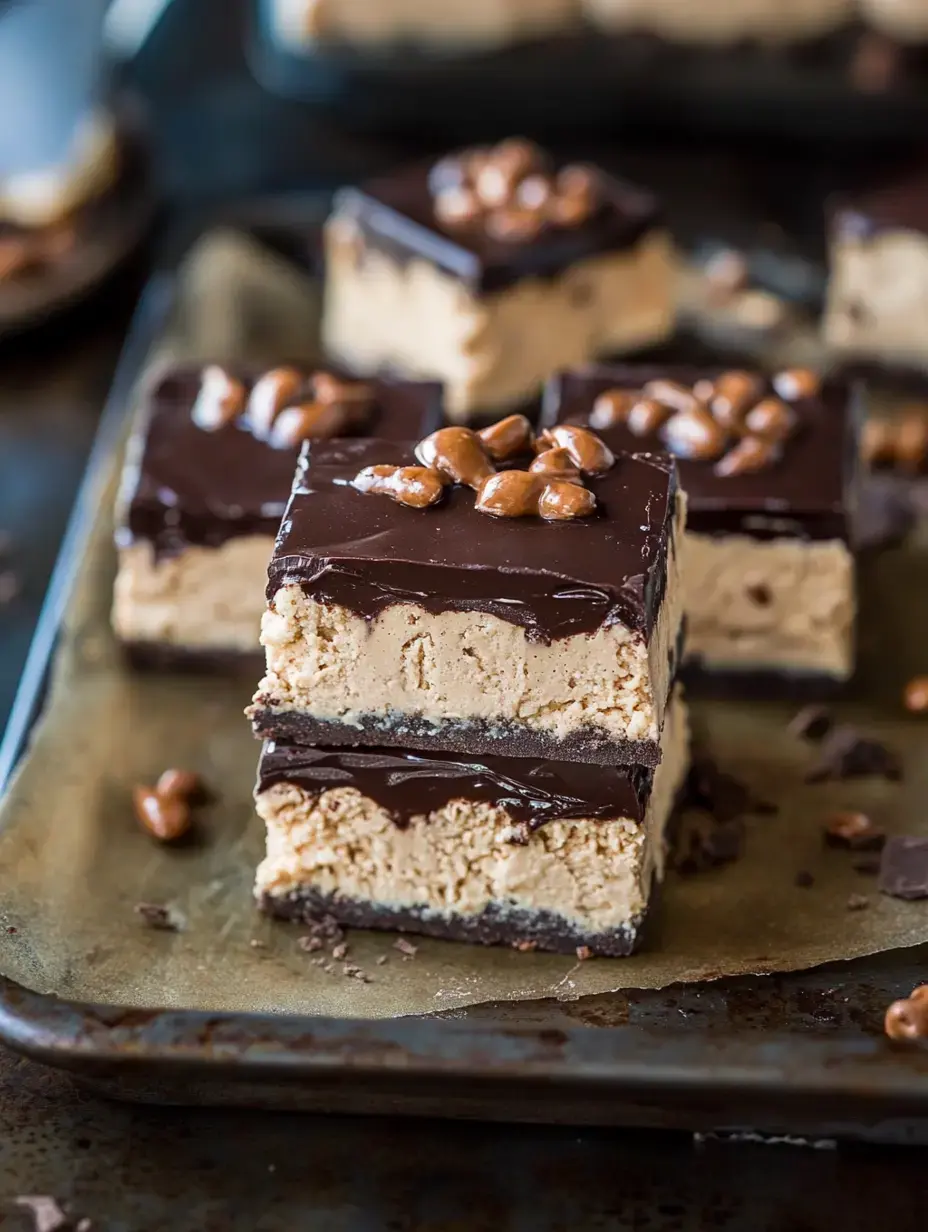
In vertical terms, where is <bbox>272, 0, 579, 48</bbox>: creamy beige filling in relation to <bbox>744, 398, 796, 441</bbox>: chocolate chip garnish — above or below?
above

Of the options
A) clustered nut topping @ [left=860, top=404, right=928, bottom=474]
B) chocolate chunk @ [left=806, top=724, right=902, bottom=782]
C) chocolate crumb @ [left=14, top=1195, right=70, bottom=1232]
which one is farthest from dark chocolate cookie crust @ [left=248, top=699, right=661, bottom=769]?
clustered nut topping @ [left=860, top=404, right=928, bottom=474]

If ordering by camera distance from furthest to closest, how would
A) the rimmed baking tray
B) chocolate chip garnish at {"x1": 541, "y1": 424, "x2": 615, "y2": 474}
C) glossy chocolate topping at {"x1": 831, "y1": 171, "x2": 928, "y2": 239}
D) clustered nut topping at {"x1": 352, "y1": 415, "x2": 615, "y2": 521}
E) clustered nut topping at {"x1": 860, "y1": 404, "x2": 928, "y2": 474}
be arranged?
glossy chocolate topping at {"x1": 831, "y1": 171, "x2": 928, "y2": 239}
clustered nut topping at {"x1": 860, "y1": 404, "x2": 928, "y2": 474}
chocolate chip garnish at {"x1": 541, "y1": 424, "x2": 615, "y2": 474}
clustered nut topping at {"x1": 352, "y1": 415, "x2": 615, "y2": 521}
the rimmed baking tray

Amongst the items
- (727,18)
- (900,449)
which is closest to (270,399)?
(900,449)

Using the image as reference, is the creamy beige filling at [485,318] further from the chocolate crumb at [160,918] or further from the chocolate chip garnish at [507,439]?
the chocolate crumb at [160,918]

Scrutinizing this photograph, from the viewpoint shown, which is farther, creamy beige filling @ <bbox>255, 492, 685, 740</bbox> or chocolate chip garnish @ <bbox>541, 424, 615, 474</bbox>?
chocolate chip garnish @ <bbox>541, 424, 615, 474</bbox>

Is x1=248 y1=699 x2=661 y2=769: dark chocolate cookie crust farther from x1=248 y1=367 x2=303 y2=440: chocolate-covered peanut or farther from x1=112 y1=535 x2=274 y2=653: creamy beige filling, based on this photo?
x1=248 y1=367 x2=303 y2=440: chocolate-covered peanut

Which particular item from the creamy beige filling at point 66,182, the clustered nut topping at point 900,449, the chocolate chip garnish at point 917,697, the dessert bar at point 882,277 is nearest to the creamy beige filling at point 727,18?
the dessert bar at point 882,277

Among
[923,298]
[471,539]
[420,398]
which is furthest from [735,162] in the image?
[471,539]
